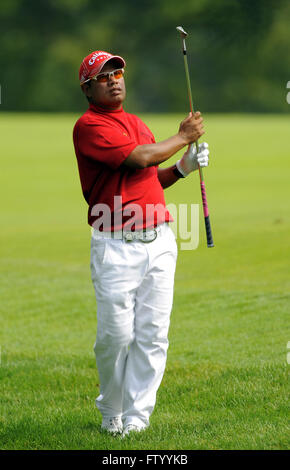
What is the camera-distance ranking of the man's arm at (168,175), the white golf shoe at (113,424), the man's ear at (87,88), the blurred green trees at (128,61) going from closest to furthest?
the man's ear at (87,88), the white golf shoe at (113,424), the man's arm at (168,175), the blurred green trees at (128,61)

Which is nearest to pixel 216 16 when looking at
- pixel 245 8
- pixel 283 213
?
pixel 245 8

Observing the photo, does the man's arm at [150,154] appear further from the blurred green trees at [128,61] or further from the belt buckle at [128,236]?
the blurred green trees at [128,61]

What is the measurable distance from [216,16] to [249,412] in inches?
407

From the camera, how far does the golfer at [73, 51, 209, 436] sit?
4.35 meters

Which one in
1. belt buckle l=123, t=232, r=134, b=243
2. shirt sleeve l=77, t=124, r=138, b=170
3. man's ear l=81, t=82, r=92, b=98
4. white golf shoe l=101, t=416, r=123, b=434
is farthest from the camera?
white golf shoe l=101, t=416, r=123, b=434

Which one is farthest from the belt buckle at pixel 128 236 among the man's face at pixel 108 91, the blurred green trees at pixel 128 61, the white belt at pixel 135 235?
the blurred green trees at pixel 128 61

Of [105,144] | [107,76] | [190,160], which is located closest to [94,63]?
[107,76]

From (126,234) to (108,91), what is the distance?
75 centimetres

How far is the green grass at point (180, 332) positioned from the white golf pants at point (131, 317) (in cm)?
22

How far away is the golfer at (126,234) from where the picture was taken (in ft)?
14.3

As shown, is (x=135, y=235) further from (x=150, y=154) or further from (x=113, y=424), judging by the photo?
(x=113, y=424)

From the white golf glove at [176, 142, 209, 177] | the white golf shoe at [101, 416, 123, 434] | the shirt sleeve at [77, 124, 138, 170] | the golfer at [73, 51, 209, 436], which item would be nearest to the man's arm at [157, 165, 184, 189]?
the white golf glove at [176, 142, 209, 177]

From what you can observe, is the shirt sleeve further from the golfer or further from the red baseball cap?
the red baseball cap

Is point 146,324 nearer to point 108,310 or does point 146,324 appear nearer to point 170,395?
point 108,310
